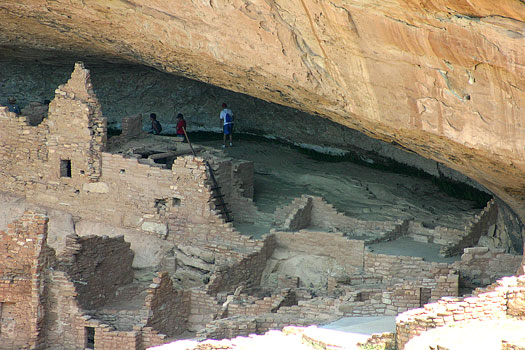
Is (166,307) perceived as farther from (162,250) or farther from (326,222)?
(326,222)

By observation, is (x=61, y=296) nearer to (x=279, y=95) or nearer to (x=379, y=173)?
(x=279, y=95)

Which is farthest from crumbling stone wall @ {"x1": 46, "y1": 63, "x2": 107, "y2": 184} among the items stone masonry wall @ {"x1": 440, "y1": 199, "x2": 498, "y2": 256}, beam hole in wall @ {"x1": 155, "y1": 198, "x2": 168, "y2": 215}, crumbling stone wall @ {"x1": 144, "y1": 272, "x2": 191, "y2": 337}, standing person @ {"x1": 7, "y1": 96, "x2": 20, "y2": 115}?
stone masonry wall @ {"x1": 440, "y1": 199, "x2": 498, "y2": 256}

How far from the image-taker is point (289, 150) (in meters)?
24.2

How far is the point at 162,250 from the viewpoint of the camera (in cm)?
1984

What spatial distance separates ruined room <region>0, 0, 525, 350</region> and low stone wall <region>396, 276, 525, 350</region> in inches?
1.0

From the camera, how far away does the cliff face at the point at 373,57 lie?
12875 millimetres

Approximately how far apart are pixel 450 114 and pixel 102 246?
22.7 feet

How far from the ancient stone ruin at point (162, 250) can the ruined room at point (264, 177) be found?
0.11ft

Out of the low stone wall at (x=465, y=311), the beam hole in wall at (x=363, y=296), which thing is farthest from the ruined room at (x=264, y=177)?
the beam hole in wall at (x=363, y=296)

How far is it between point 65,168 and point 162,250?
240cm

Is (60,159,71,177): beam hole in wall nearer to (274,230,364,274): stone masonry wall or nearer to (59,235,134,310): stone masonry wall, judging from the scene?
(59,235,134,310): stone masonry wall

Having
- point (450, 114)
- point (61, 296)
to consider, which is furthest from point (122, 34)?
point (450, 114)

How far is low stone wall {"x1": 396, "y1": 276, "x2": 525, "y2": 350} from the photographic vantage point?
12852 mm

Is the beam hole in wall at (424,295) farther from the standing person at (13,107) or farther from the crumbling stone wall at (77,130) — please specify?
the standing person at (13,107)
